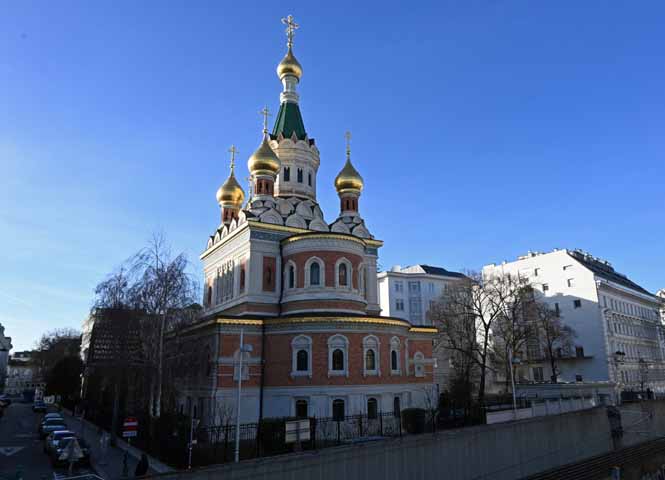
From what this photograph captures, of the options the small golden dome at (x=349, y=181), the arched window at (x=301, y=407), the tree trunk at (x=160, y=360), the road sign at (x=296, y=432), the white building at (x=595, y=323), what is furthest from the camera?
the white building at (x=595, y=323)

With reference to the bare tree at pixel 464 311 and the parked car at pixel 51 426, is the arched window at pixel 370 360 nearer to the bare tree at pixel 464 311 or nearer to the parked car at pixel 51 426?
the bare tree at pixel 464 311

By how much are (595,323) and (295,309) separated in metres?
30.6

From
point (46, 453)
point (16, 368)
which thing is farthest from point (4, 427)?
point (16, 368)

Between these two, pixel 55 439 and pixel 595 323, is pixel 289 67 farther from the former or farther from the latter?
pixel 595 323

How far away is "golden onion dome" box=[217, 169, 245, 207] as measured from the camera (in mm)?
38812

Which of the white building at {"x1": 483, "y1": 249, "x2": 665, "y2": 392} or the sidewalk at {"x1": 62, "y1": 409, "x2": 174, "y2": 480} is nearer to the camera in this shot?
the sidewalk at {"x1": 62, "y1": 409, "x2": 174, "y2": 480}

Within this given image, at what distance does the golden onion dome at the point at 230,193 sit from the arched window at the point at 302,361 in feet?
56.4

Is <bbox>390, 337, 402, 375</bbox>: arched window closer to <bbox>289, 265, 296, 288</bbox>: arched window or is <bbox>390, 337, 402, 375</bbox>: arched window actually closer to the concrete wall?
<bbox>289, 265, 296, 288</bbox>: arched window

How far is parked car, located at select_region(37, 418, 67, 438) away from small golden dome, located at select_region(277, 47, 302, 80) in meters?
29.6

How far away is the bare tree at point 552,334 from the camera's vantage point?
40.9m

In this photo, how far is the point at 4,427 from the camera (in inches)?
1348

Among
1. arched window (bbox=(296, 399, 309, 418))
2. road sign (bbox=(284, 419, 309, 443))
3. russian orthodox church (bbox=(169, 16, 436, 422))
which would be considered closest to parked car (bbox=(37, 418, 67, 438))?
russian orthodox church (bbox=(169, 16, 436, 422))

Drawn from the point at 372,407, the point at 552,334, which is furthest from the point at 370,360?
the point at 552,334

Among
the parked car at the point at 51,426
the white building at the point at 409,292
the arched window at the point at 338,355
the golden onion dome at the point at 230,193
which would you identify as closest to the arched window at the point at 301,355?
the arched window at the point at 338,355
